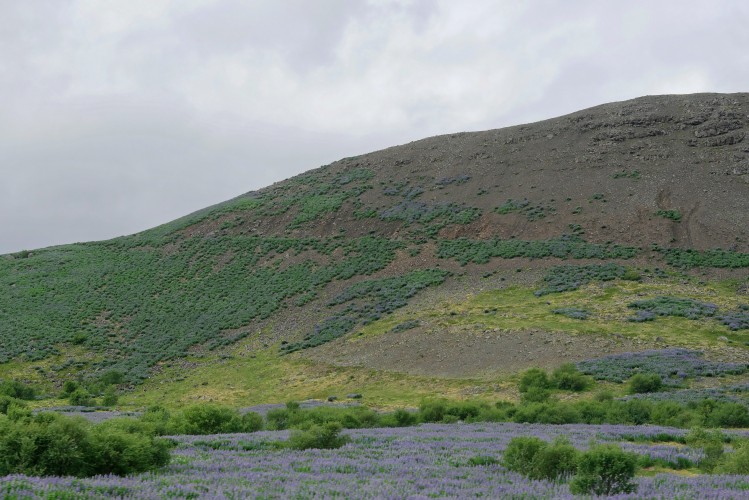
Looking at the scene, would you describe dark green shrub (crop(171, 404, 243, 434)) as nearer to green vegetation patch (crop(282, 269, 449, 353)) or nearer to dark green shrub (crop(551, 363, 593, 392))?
dark green shrub (crop(551, 363, 593, 392))

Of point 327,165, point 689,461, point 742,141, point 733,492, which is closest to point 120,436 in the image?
Result: point 733,492

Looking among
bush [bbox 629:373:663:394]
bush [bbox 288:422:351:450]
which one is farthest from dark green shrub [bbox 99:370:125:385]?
bush [bbox 288:422:351:450]

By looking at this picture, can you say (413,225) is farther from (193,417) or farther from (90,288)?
(193,417)

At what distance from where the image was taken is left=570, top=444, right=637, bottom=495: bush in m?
7.82

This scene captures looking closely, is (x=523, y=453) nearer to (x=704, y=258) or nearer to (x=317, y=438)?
(x=317, y=438)

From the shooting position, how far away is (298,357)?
39.4 m

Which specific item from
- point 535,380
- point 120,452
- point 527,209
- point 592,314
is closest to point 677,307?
point 592,314

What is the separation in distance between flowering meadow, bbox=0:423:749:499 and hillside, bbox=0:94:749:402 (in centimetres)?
1789

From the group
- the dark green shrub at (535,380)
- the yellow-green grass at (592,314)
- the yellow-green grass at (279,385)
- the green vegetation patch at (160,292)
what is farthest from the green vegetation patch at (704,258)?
the yellow-green grass at (279,385)

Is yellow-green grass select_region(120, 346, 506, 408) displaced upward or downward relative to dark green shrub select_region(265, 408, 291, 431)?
downward

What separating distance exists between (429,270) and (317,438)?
131 feet

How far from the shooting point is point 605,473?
313 inches

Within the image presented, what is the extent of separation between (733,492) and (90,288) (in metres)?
61.7

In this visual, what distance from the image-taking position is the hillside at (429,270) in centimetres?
3525
